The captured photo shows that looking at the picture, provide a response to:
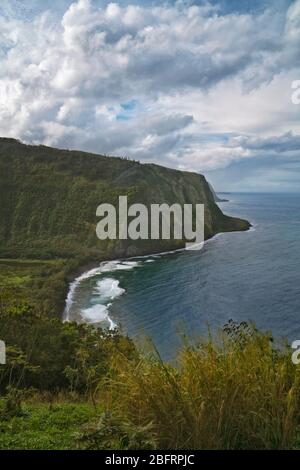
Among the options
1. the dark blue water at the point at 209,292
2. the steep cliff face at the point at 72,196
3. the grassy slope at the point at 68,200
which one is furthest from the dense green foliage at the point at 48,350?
the steep cliff face at the point at 72,196

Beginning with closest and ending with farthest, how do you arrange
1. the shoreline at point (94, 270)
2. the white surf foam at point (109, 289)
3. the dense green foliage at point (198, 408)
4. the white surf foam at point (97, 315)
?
the dense green foliage at point (198, 408) → the white surf foam at point (97, 315) → the shoreline at point (94, 270) → the white surf foam at point (109, 289)

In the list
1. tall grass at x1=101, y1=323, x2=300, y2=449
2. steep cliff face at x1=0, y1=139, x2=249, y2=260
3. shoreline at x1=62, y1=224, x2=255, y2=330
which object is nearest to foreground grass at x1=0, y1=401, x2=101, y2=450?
tall grass at x1=101, y1=323, x2=300, y2=449

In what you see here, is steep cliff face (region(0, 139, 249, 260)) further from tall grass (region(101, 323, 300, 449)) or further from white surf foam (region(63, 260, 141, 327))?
tall grass (region(101, 323, 300, 449))

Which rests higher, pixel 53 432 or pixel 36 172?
pixel 36 172

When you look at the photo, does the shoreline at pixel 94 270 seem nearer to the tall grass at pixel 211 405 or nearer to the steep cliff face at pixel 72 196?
the steep cliff face at pixel 72 196

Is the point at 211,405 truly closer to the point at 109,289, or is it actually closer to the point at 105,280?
the point at 109,289

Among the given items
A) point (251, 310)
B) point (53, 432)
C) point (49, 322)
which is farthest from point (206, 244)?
point (53, 432)
